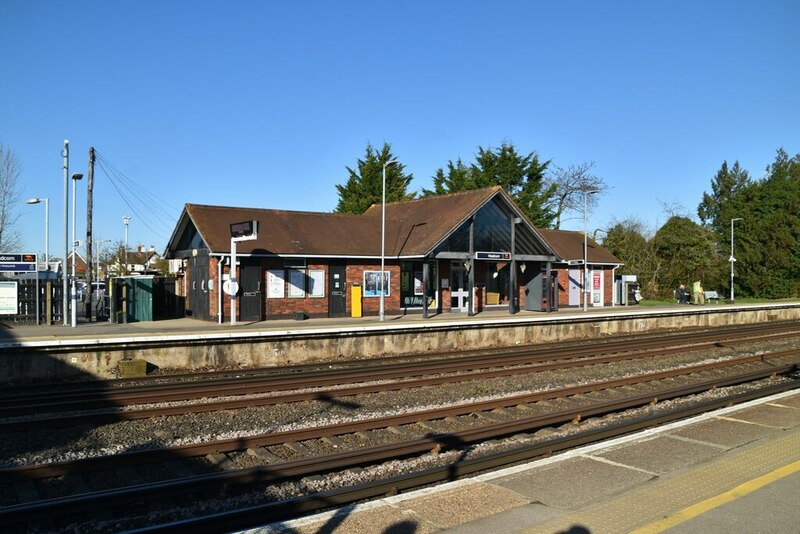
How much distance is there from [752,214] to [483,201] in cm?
4313

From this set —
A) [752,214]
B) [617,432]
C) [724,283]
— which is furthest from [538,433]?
[752,214]

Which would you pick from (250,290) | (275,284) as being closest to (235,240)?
(250,290)

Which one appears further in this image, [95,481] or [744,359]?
[744,359]

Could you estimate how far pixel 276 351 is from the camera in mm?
18672

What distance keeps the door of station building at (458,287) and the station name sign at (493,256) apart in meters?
1.85

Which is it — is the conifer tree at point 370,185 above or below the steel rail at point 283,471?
above

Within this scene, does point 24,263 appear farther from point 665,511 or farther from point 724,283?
point 724,283

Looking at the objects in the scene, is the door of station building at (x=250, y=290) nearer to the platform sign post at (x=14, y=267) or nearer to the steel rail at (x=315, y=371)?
the platform sign post at (x=14, y=267)

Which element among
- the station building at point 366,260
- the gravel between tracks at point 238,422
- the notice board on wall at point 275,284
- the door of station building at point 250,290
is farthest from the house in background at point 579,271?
the gravel between tracks at point 238,422

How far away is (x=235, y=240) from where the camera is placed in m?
23.9

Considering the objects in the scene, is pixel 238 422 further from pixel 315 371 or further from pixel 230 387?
pixel 315 371

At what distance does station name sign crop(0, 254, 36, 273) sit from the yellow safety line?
24773mm

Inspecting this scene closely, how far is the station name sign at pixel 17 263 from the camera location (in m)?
24.2

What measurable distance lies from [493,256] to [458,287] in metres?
2.56
